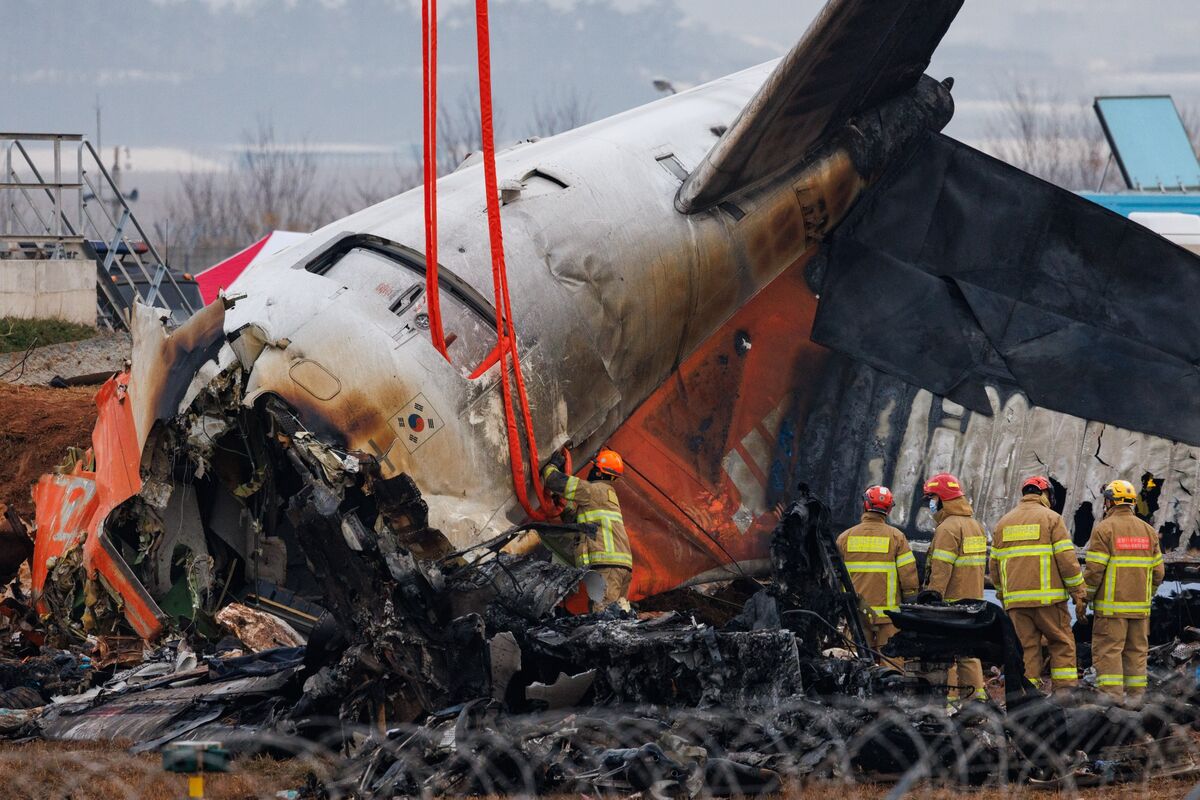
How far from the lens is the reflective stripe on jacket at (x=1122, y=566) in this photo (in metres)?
11.9

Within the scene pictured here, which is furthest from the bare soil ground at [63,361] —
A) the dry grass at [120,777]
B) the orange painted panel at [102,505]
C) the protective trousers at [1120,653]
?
the protective trousers at [1120,653]

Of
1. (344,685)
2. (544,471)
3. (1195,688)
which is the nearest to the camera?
(344,685)

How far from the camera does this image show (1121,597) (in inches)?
→ 468

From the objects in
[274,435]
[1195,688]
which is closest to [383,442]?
[274,435]

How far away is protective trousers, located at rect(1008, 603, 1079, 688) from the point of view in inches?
461

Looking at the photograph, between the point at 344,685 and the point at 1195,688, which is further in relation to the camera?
the point at 1195,688

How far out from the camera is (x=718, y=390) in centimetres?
1444

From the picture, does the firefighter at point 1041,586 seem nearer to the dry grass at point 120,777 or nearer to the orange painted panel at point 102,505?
the dry grass at point 120,777

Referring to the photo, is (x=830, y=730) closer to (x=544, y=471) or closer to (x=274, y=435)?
(x=544, y=471)

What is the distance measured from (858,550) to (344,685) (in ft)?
15.1

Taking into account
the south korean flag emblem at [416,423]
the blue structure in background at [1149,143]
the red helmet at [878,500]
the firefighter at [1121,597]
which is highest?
the blue structure in background at [1149,143]

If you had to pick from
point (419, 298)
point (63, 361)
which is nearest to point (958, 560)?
point (419, 298)

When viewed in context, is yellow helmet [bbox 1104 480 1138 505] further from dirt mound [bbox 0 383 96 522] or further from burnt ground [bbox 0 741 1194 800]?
dirt mound [bbox 0 383 96 522]

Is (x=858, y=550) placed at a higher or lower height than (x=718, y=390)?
lower
